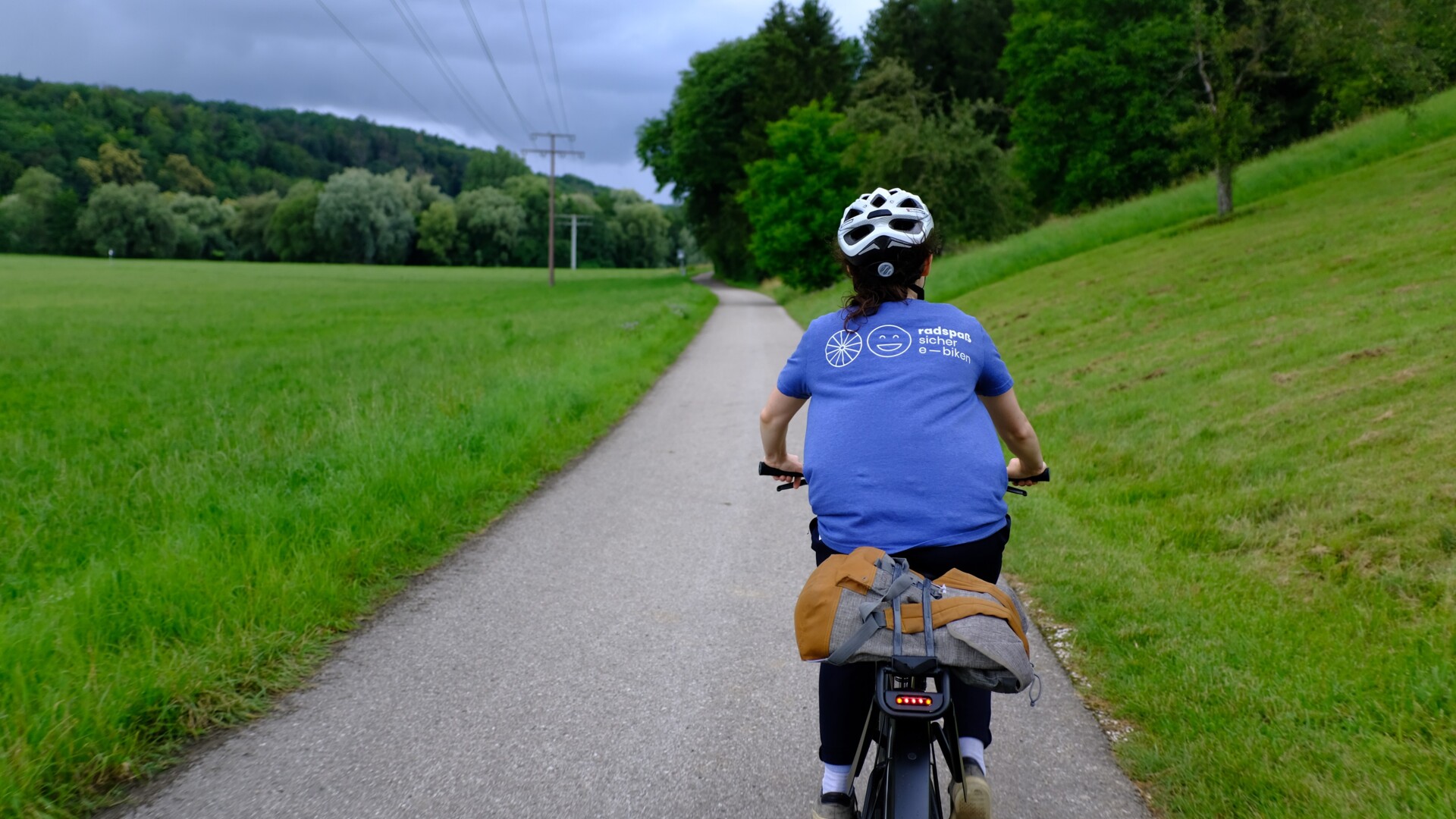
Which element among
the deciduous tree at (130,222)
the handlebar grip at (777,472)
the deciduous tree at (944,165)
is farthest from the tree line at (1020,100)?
the deciduous tree at (130,222)

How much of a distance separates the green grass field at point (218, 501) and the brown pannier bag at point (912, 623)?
265 centimetres

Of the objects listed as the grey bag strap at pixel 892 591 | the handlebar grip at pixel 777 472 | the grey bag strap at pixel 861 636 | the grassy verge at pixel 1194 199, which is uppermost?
the grassy verge at pixel 1194 199

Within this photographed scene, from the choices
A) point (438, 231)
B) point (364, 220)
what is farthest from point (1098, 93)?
point (438, 231)

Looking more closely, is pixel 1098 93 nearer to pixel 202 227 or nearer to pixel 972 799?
pixel 972 799

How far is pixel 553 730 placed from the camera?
3.76 m

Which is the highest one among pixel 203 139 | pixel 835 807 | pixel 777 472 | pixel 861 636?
pixel 203 139

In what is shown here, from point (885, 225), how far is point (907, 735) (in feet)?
4.17

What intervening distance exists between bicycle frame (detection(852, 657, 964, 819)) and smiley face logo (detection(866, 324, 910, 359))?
78 centimetres

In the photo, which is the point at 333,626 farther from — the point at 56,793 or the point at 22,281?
the point at 22,281

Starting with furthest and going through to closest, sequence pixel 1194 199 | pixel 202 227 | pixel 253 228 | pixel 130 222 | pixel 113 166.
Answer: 1. pixel 113 166
2. pixel 253 228
3. pixel 202 227
4. pixel 130 222
5. pixel 1194 199

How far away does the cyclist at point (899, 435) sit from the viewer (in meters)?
2.34

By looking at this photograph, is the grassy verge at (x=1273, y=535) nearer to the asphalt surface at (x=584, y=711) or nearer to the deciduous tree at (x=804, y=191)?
the asphalt surface at (x=584, y=711)

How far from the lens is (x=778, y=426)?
280 centimetres

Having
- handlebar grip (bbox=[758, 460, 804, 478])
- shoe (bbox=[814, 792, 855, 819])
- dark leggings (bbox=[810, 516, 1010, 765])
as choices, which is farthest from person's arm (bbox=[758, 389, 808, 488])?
shoe (bbox=[814, 792, 855, 819])
